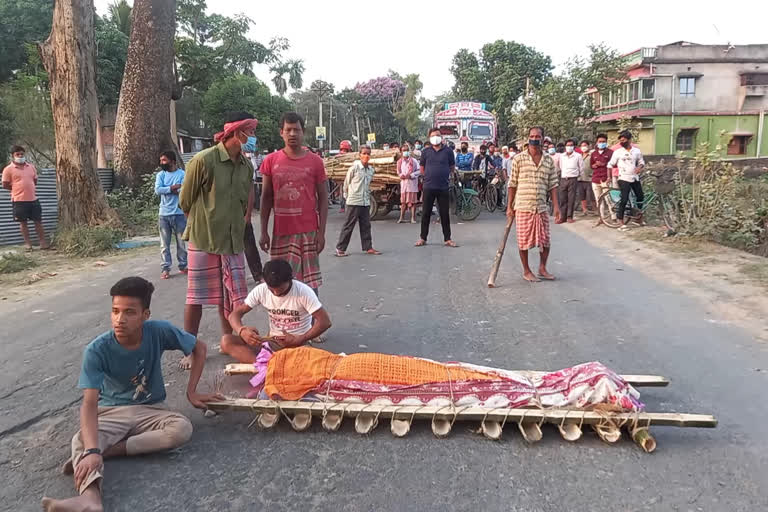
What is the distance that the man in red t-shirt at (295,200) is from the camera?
15.4 ft

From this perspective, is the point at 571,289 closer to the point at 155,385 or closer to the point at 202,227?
the point at 202,227

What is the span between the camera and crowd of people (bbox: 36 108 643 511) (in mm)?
2869

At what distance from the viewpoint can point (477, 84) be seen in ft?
156

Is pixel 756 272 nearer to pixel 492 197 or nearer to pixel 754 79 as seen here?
pixel 492 197

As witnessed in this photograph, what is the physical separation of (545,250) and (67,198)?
8405 mm

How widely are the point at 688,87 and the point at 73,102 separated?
35697 millimetres

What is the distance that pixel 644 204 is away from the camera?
11891mm

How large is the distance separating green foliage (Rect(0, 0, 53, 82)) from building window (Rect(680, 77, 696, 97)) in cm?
3353

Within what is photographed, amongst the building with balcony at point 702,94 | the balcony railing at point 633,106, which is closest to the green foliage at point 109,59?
the balcony railing at point 633,106

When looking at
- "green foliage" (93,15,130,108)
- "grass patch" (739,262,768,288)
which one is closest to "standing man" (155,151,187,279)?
"grass patch" (739,262,768,288)

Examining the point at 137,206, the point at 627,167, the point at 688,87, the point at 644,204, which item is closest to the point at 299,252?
Result: the point at 627,167

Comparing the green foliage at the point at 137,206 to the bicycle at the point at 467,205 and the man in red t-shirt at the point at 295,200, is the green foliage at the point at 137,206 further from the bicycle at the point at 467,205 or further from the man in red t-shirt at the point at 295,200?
the man in red t-shirt at the point at 295,200

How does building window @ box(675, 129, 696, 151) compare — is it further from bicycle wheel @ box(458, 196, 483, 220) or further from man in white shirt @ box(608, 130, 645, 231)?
man in white shirt @ box(608, 130, 645, 231)

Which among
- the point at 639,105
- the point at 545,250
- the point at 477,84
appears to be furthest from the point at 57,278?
the point at 477,84
